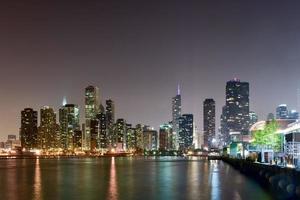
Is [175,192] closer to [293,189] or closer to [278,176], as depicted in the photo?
[278,176]

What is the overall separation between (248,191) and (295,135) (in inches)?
362

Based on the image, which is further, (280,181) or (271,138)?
(271,138)

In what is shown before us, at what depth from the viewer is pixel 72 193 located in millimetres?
62969

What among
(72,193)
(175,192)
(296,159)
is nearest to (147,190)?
(175,192)

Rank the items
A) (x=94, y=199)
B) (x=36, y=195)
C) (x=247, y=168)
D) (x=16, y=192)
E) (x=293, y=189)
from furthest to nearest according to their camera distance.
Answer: (x=247, y=168) < (x=16, y=192) < (x=36, y=195) < (x=94, y=199) < (x=293, y=189)

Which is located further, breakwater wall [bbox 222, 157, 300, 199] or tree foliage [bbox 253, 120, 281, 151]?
tree foliage [bbox 253, 120, 281, 151]

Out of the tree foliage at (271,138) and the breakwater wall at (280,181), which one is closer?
the breakwater wall at (280,181)

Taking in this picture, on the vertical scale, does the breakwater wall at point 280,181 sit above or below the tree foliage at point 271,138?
below

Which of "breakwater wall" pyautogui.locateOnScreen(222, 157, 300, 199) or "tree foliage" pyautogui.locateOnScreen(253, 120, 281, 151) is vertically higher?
"tree foliage" pyautogui.locateOnScreen(253, 120, 281, 151)

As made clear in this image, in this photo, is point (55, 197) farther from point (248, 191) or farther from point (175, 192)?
point (248, 191)

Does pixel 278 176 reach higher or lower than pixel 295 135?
lower

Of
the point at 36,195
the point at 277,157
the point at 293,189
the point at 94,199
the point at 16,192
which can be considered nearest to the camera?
the point at 293,189

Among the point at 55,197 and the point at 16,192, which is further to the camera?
the point at 16,192

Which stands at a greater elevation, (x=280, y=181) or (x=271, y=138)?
(x=271, y=138)
